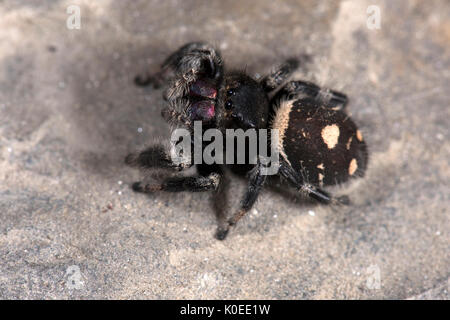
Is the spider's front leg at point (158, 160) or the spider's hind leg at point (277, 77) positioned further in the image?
the spider's hind leg at point (277, 77)

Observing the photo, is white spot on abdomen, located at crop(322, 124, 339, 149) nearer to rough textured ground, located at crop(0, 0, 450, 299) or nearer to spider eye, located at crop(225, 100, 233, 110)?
rough textured ground, located at crop(0, 0, 450, 299)

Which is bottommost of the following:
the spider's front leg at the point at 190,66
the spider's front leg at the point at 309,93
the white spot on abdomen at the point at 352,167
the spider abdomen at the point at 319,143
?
the white spot on abdomen at the point at 352,167

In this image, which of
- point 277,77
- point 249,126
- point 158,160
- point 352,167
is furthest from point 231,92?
point 352,167

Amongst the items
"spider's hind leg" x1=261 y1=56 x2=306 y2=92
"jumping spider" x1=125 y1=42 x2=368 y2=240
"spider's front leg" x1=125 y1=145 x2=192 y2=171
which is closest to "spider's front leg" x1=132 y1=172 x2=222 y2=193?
"jumping spider" x1=125 y1=42 x2=368 y2=240

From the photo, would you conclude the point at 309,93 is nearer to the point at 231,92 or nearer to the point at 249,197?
the point at 231,92

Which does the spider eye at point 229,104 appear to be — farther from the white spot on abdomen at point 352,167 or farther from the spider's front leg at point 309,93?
the white spot on abdomen at point 352,167

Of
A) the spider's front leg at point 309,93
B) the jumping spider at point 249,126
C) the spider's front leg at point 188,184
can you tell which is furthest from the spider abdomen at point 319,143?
the spider's front leg at point 188,184
